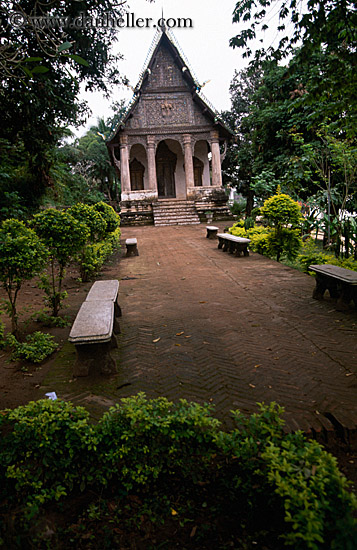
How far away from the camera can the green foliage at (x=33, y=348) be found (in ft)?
14.2

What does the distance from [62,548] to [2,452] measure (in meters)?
0.79

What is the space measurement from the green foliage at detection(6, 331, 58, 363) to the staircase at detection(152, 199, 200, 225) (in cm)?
1581

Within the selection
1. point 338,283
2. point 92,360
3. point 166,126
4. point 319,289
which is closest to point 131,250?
point 319,289

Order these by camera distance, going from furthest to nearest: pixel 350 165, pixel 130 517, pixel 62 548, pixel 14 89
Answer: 1. pixel 350 165
2. pixel 14 89
3. pixel 130 517
4. pixel 62 548

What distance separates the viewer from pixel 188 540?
2111 mm

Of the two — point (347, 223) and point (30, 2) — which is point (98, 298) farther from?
point (30, 2)

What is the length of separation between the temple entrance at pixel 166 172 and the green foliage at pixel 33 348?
21477 mm

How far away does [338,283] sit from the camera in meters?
5.87

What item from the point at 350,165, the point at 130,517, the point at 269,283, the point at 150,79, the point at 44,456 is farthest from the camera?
the point at 150,79

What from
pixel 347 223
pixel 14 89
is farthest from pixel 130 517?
pixel 14 89

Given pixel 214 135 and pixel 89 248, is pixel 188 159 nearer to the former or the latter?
pixel 214 135

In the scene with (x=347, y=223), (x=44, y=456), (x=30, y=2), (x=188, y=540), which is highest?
(x=30, y=2)

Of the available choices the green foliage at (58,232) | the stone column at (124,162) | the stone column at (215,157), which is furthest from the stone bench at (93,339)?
the stone column at (215,157)

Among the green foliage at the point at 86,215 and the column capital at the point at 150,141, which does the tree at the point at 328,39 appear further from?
the column capital at the point at 150,141
